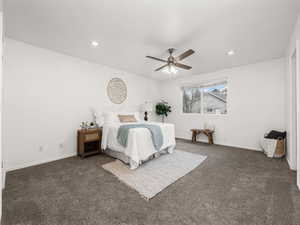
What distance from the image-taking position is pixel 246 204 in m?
1.53

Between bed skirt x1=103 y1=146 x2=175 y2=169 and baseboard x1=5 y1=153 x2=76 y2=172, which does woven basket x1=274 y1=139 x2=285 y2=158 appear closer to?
bed skirt x1=103 y1=146 x2=175 y2=169

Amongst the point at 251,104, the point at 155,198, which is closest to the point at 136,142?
the point at 155,198

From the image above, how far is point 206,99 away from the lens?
4789 millimetres

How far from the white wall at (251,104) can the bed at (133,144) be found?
78.7 inches

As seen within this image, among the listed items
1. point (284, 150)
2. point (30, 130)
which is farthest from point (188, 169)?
point (30, 130)

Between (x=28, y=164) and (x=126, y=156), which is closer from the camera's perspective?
(x=28, y=164)

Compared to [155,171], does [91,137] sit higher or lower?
higher

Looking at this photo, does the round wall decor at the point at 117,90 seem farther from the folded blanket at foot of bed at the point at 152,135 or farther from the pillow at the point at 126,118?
the folded blanket at foot of bed at the point at 152,135

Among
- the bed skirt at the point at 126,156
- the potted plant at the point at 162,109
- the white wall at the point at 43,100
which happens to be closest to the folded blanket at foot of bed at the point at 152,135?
the bed skirt at the point at 126,156

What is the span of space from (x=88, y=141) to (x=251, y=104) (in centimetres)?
442

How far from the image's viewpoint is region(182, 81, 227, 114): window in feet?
14.3

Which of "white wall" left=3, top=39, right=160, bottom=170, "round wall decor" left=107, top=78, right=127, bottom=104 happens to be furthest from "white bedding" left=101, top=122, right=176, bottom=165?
"round wall decor" left=107, top=78, right=127, bottom=104

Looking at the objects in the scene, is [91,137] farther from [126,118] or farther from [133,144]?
[133,144]

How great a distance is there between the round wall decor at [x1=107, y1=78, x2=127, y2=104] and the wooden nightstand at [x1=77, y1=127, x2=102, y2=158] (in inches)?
45.5
